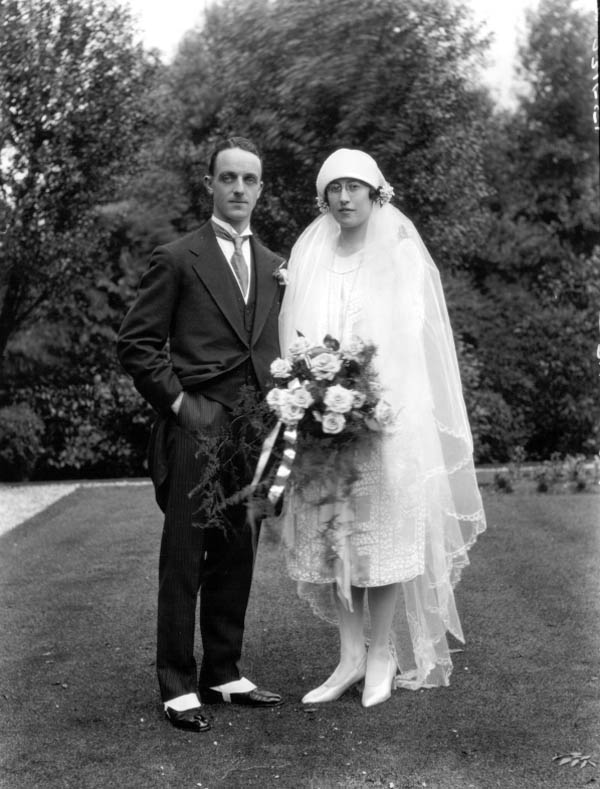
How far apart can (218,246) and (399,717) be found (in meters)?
2.12

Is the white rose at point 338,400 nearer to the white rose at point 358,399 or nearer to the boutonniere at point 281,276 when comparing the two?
the white rose at point 358,399

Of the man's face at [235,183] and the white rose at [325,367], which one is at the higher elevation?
the man's face at [235,183]

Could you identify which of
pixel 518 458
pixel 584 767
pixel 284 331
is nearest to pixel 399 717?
pixel 584 767

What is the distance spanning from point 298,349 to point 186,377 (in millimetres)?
512

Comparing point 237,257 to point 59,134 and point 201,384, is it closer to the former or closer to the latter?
point 201,384

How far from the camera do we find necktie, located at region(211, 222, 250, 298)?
4.58 m

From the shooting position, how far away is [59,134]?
12164 millimetres

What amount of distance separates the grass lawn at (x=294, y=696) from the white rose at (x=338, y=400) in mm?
660

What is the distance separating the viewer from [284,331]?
4695mm

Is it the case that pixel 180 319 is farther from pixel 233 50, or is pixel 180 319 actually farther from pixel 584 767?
pixel 233 50

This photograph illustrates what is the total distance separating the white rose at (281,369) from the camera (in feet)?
13.7

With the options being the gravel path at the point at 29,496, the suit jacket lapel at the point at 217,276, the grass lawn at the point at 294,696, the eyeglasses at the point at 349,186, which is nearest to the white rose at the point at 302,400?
the suit jacket lapel at the point at 217,276

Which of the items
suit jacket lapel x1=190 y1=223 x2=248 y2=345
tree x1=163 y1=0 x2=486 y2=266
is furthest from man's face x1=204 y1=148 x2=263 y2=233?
tree x1=163 y1=0 x2=486 y2=266

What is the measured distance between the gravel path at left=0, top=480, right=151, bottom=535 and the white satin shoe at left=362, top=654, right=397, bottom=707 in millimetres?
5594
